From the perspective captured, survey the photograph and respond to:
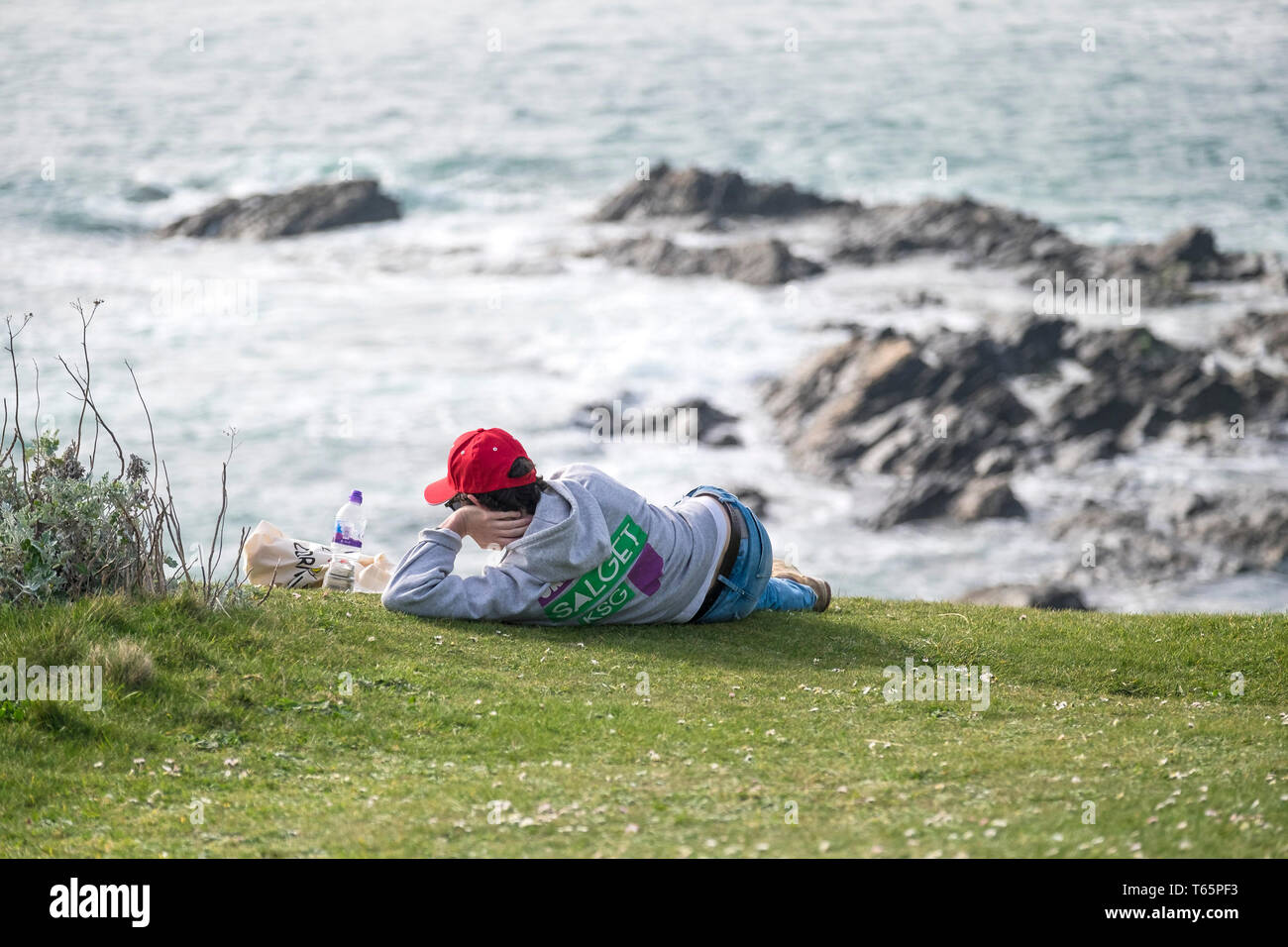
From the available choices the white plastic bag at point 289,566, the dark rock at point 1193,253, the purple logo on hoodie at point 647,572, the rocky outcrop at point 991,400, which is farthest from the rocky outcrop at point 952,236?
the purple logo on hoodie at point 647,572

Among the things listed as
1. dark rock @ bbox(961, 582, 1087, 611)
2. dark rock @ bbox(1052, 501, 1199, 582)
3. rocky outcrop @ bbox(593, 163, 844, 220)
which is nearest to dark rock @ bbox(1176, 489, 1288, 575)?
dark rock @ bbox(1052, 501, 1199, 582)

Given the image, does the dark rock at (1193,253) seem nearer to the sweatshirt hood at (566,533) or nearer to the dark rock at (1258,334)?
the dark rock at (1258,334)

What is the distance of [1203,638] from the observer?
10.3 metres

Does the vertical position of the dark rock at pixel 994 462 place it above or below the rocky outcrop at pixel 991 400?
below

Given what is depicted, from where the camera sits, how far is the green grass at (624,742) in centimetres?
592

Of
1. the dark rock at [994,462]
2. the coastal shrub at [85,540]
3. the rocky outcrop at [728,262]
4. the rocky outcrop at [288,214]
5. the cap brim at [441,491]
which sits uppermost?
the rocky outcrop at [288,214]

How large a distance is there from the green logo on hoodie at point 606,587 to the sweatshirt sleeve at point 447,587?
0.25 meters

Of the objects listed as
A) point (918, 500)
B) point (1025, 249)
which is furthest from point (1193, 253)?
point (918, 500)

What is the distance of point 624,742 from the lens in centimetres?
739

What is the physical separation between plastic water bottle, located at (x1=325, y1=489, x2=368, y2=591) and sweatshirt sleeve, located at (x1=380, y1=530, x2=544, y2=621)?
4.76 feet

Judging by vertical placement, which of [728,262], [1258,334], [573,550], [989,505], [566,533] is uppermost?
[728,262]

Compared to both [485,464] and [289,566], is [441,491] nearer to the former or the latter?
[485,464]

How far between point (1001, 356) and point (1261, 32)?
1728 inches

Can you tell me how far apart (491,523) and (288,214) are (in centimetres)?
4568
